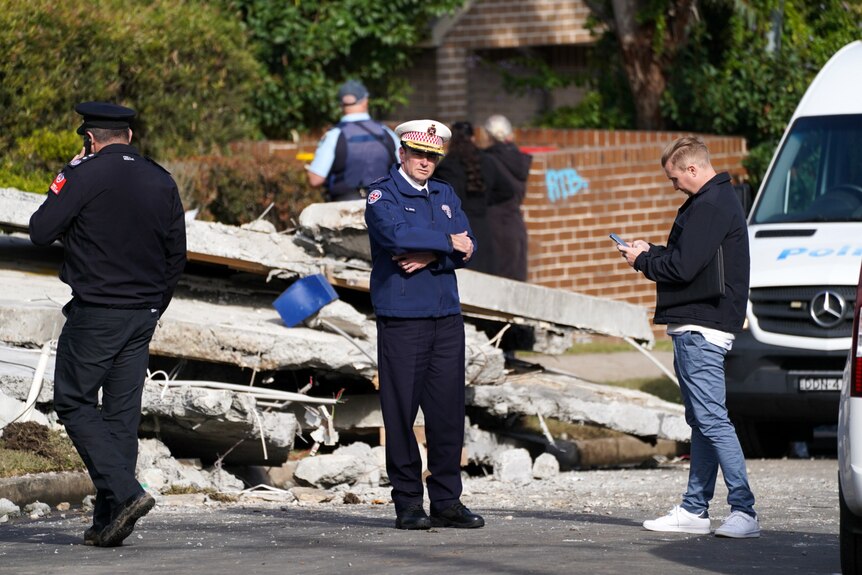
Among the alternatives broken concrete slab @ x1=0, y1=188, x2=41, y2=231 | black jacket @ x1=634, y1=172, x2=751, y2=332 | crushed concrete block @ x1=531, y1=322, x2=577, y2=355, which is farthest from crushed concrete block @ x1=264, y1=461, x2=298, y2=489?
black jacket @ x1=634, y1=172, x2=751, y2=332

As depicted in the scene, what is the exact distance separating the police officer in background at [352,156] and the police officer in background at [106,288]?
4671mm

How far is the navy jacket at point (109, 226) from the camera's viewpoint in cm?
676

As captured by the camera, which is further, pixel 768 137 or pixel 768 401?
pixel 768 137

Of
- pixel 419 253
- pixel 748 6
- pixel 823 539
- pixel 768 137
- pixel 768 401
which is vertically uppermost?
pixel 748 6

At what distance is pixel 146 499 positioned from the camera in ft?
22.1

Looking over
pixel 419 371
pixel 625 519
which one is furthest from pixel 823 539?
pixel 419 371

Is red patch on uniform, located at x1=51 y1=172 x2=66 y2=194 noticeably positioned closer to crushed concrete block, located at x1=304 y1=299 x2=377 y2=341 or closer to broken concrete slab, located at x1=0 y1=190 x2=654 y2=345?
broken concrete slab, located at x1=0 y1=190 x2=654 y2=345

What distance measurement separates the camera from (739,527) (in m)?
6.87

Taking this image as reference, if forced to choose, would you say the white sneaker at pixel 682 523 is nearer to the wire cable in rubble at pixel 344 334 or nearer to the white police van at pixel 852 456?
the white police van at pixel 852 456

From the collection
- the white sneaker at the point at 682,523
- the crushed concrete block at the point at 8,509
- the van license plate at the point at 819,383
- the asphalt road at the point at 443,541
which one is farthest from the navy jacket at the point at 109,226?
the van license plate at the point at 819,383

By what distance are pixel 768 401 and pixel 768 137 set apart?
8487mm

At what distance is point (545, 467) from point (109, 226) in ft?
13.5

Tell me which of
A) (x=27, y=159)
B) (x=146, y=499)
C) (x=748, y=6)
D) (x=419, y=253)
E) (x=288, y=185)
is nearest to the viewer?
(x=146, y=499)

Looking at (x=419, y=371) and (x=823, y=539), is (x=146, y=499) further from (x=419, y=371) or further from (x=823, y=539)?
(x=823, y=539)
